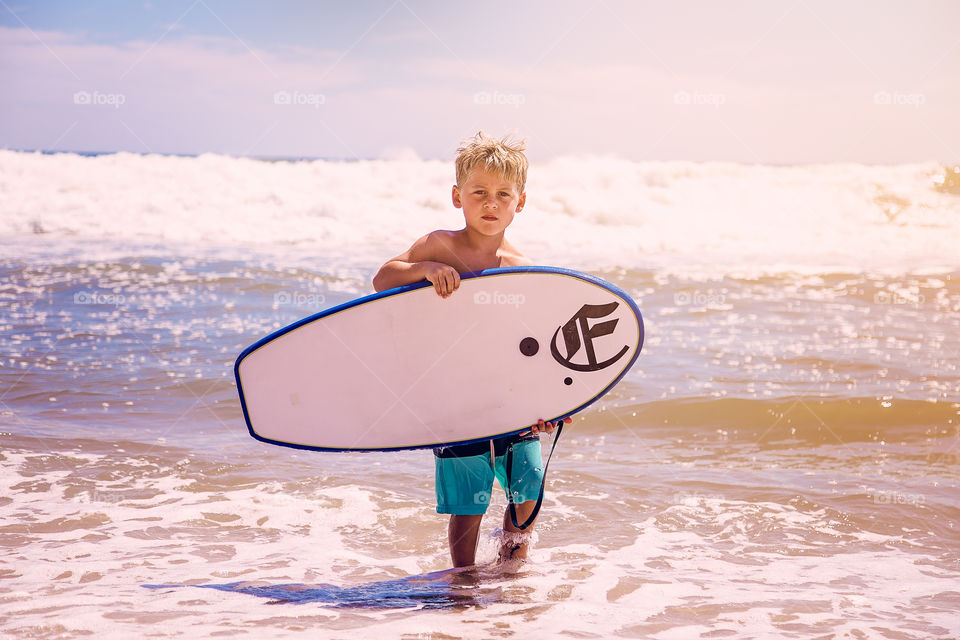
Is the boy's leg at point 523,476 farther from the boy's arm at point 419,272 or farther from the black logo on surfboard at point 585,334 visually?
the boy's arm at point 419,272

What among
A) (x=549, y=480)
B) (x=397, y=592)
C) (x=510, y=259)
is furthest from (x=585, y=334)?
(x=549, y=480)

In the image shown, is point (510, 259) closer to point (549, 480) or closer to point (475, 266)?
point (475, 266)

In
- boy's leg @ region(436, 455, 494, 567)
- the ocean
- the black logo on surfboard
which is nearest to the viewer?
the ocean

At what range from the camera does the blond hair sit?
99.9 inches

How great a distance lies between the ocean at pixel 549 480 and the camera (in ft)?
8.29

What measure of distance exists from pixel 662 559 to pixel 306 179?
1531cm

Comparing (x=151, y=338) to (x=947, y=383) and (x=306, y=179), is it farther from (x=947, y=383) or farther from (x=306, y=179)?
(x=306, y=179)

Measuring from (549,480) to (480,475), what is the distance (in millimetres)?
1460

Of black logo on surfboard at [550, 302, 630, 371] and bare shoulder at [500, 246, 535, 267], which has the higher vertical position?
bare shoulder at [500, 246, 535, 267]

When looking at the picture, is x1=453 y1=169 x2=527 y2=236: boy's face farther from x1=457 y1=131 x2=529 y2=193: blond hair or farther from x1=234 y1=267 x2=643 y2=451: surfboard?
x1=234 y1=267 x2=643 y2=451: surfboard

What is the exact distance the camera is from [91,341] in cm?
650

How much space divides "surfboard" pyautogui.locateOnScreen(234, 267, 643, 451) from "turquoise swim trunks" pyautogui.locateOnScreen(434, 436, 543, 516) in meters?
0.06

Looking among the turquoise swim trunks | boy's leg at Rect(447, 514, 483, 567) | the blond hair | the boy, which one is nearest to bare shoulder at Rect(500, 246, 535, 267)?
the boy

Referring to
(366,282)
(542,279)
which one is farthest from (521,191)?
(366,282)
